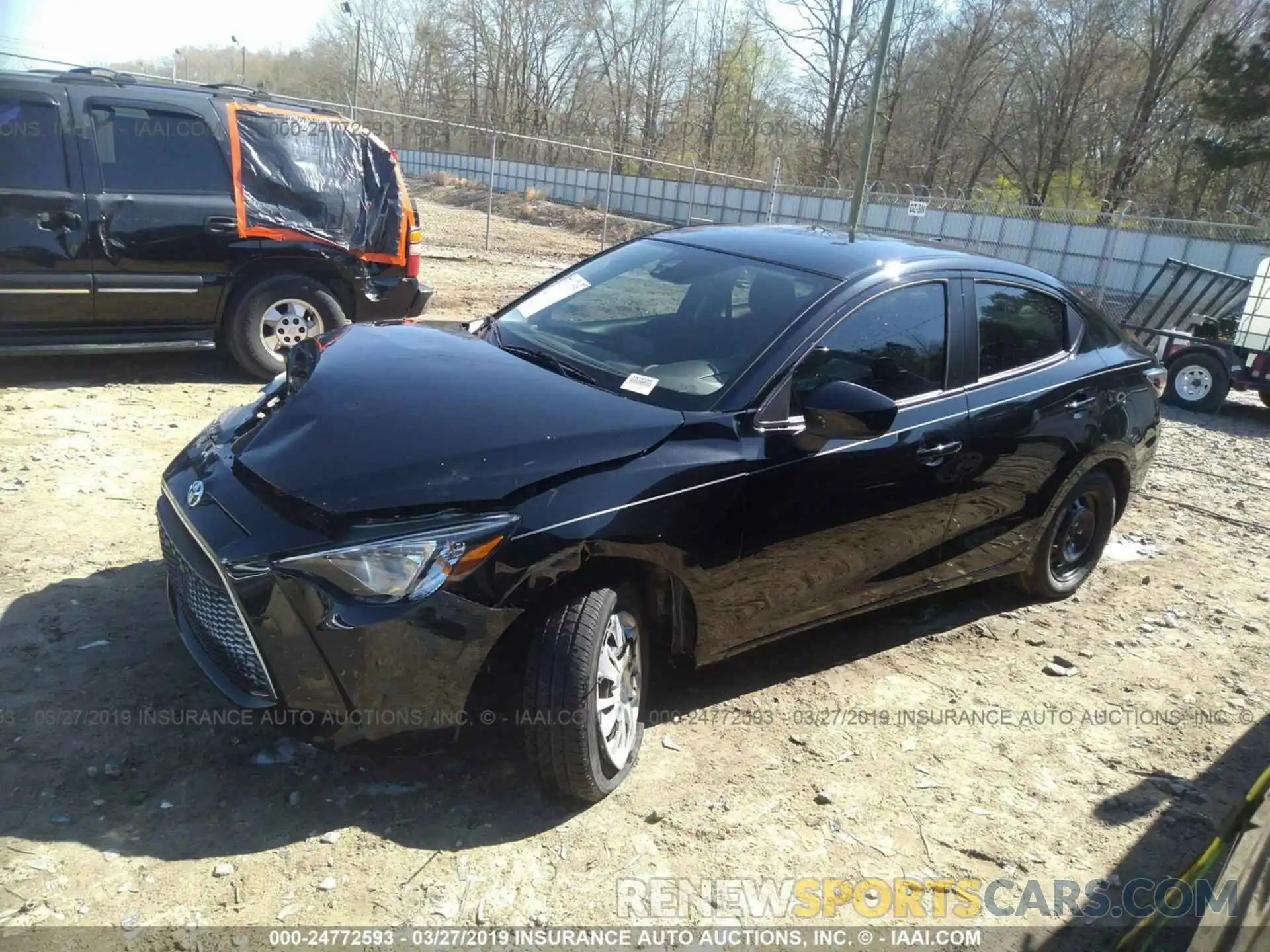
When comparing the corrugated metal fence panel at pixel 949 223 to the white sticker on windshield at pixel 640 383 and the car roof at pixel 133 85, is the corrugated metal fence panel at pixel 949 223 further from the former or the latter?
the white sticker on windshield at pixel 640 383

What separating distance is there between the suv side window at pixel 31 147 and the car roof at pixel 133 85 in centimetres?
17

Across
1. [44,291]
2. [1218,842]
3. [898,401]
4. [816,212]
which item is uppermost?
[816,212]

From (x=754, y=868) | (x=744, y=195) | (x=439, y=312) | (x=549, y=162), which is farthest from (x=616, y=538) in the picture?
(x=549, y=162)

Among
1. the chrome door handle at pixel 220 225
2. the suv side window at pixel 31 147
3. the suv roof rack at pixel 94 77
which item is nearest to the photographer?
the suv side window at pixel 31 147

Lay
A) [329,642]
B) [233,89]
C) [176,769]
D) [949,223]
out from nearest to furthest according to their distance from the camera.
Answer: [329,642], [176,769], [233,89], [949,223]

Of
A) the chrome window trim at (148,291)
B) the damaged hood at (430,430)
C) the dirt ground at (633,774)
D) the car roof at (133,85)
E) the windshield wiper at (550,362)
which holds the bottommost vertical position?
the dirt ground at (633,774)

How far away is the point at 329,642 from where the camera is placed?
8.41 ft

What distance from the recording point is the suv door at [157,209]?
6.33 metres

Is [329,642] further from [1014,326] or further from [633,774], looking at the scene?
[1014,326]

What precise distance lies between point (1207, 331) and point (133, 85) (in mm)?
11652

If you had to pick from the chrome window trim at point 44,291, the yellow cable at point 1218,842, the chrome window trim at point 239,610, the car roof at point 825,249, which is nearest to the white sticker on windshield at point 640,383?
the car roof at point 825,249

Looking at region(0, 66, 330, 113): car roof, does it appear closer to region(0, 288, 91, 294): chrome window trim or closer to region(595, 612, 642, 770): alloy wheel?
region(0, 288, 91, 294): chrome window trim

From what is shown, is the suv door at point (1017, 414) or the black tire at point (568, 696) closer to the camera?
the black tire at point (568, 696)

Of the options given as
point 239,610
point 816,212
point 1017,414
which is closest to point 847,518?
point 1017,414
